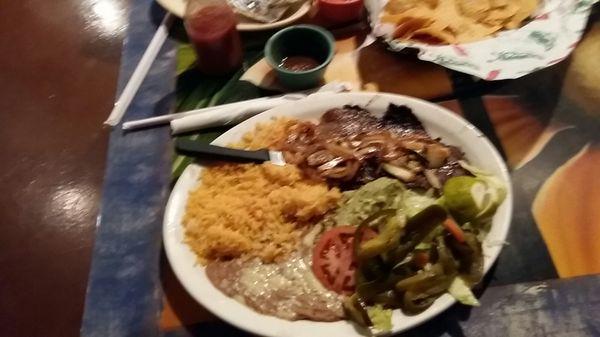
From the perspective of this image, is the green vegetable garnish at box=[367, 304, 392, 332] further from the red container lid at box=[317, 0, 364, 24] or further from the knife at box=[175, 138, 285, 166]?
the red container lid at box=[317, 0, 364, 24]

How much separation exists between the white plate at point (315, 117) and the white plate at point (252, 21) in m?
0.28

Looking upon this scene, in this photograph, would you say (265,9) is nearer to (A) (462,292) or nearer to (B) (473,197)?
(B) (473,197)

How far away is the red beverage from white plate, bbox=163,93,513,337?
21 centimetres

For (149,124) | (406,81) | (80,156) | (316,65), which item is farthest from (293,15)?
(80,156)

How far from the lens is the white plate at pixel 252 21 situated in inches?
55.5

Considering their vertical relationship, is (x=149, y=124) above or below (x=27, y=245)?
above

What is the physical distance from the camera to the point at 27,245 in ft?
4.02

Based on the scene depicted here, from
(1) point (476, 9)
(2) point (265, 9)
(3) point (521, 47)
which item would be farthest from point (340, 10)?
(3) point (521, 47)

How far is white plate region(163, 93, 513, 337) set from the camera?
921mm

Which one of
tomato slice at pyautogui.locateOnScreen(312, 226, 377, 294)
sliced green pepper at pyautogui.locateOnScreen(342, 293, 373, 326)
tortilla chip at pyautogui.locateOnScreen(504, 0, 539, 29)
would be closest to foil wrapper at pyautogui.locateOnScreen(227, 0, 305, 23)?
tortilla chip at pyautogui.locateOnScreen(504, 0, 539, 29)

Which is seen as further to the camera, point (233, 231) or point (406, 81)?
point (406, 81)

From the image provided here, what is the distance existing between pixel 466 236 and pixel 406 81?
0.48 m

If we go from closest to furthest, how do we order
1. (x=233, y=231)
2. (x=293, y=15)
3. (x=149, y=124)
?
(x=233, y=231), (x=149, y=124), (x=293, y=15)

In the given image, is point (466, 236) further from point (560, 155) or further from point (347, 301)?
point (560, 155)
